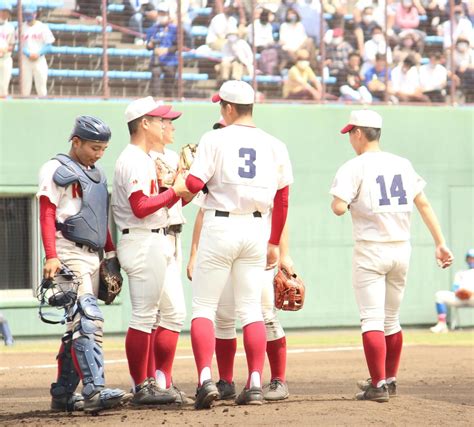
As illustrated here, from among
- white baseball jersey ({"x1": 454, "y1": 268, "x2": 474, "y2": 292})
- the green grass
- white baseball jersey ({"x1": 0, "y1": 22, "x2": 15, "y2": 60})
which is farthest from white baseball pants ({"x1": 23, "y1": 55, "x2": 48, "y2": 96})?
white baseball jersey ({"x1": 454, "y1": 268, "x2": 474, "y2": 292})

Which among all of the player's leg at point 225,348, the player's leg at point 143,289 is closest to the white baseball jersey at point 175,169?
the player's leg at point 143,289

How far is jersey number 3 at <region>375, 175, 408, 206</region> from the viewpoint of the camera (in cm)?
826

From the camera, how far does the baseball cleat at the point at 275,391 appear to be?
8.22 metres

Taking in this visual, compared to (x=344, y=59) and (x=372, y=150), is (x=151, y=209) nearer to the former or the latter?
(x=372, y=150)

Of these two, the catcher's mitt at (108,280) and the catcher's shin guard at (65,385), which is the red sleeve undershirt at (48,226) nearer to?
the catcher's mitt at (108,280)

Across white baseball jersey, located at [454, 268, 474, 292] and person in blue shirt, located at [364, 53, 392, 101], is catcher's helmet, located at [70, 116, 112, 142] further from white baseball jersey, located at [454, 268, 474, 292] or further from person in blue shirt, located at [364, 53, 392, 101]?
person in blue shirt, located at [364, 53, 392, 101]

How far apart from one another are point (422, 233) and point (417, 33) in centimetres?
315

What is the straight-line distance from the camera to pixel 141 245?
786cm

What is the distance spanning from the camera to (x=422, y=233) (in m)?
17.9

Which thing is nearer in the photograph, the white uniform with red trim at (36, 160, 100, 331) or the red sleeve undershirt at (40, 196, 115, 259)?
the red sleeve undershirt at (40, 196, 115, 259)

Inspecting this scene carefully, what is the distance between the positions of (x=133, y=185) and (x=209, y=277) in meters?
0.78

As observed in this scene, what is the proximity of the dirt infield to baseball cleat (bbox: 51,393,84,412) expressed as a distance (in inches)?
3.2

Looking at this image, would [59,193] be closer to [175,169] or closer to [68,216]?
[68,216]

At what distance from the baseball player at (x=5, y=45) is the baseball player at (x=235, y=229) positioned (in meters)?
8.94
